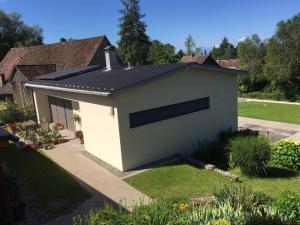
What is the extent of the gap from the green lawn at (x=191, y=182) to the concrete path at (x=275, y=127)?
6396mm

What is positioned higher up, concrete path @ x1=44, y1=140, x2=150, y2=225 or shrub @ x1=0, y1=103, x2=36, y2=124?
shrub @ x1=0, y1=103, x2=36, y2=124

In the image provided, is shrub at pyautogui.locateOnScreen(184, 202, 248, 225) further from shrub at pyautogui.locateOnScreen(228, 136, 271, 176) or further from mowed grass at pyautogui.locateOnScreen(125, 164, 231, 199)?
shrub at pyautogui.locateOnScreen(228, 136, 271, 176)

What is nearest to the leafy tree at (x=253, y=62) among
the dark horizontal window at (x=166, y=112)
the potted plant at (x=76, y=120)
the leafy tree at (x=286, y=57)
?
the leafy tree at (x=286, y=57)

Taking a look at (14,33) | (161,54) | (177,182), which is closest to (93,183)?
(177,182)

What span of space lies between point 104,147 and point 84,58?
17794 millimetres

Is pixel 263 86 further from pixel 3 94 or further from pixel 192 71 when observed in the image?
pixel 3 94

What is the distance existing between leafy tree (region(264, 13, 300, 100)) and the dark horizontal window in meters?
18.7

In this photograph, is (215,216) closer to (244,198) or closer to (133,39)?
(244,198)

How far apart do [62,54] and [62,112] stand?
13.1m

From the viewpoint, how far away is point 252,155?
36.1ft

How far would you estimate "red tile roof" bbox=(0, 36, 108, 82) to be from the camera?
1145 inches

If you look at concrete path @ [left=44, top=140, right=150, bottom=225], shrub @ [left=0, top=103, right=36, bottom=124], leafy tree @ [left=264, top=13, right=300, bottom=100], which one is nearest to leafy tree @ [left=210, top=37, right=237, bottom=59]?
leafy tree @ [left=264, top=13, right=300, bottom=100]

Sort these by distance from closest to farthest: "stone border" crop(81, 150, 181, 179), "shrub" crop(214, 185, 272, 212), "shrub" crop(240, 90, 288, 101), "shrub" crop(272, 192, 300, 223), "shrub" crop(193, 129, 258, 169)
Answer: "shrub" crop(272, 192, 300, 223) < "shrub" crop(214, 185, 272, 212) < "stone border" crop(81, 150, 181, 179) < "shrub" crop(193, 129, 258, 169) < "shrub" crop(240, 90, 288, 101)

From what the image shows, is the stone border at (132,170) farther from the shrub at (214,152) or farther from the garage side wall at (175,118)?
the shrub at (214,152)
